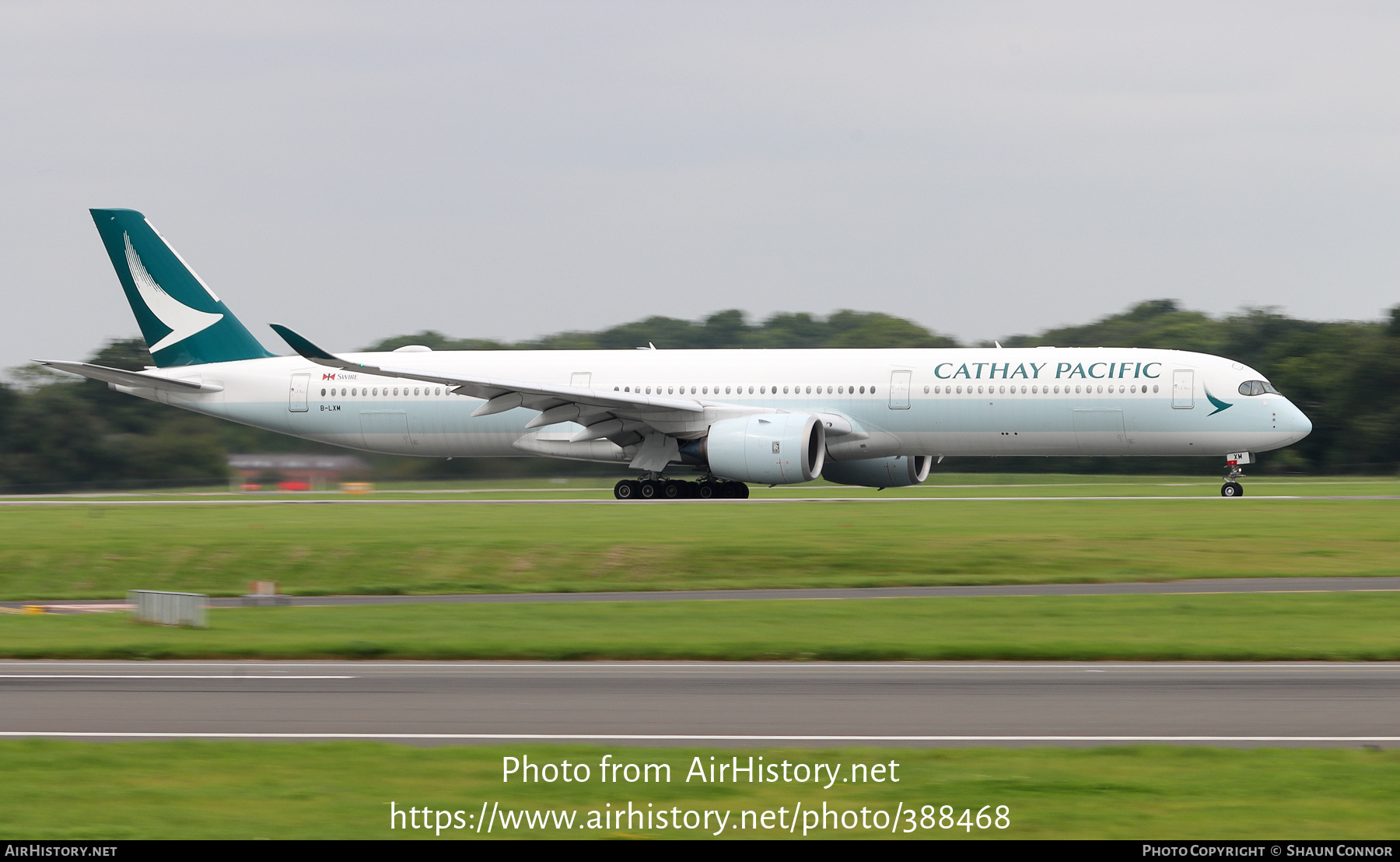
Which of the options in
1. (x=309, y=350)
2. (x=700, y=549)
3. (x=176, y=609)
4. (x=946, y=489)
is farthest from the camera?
(x=946, y=489)

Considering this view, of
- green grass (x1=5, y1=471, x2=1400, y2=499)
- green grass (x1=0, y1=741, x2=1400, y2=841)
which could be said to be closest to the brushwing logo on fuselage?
green grass (x1=5, y1=471, x2=1400, y2=499)

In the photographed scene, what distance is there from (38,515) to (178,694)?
2603cm

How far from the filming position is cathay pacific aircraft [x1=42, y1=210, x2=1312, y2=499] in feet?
129

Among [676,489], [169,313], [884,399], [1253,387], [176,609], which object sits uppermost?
[169,313]

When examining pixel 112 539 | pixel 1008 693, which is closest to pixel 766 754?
pixel 1008 693

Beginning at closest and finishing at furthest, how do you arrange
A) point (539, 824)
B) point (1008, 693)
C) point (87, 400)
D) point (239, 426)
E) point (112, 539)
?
1. point (539, 824)
2. point (1008, 693)
3. point (112, 539)
4. point (239, 426)
5. point (87, 400)

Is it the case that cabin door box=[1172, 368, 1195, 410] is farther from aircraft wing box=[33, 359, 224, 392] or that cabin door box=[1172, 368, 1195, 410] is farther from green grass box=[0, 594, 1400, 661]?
aircraft wing box=[33, 359, 224, 392]

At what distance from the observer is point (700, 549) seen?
2752 cm

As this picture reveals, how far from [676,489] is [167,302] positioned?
56.6ft

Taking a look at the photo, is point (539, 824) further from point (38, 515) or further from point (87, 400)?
point (87, 400)

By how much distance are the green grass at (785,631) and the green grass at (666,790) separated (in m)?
5.77

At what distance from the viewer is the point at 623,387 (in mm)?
42719

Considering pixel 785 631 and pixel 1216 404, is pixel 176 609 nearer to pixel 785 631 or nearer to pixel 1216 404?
pixel 785 631

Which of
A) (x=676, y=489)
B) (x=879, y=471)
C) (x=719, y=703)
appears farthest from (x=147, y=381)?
(x=719, y=703)
